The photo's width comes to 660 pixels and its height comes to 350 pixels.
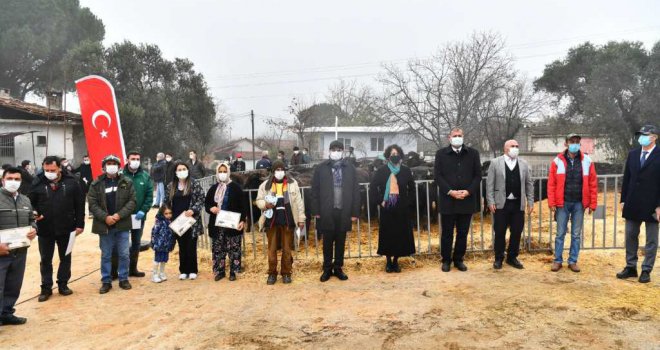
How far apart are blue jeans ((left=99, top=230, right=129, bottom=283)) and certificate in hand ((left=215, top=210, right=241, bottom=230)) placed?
3.83 feet

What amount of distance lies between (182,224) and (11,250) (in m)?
1.82

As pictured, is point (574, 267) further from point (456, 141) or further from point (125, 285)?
point (125, 285)

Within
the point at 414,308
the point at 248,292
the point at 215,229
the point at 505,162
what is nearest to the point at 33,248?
the point at 215,229

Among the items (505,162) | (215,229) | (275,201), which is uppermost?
(505,162)

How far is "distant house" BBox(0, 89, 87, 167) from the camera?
17.0 metres

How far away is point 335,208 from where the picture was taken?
555 centimetres

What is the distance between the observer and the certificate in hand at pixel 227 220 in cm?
553

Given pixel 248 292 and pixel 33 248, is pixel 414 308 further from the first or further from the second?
pixel 33 248

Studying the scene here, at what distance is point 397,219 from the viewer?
5.71 meters

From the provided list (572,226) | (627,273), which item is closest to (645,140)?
(572,226)

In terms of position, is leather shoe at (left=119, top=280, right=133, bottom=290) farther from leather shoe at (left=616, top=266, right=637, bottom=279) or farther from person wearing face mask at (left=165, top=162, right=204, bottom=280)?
leather shoe at (left=616, top=266, right=637, bottom=279)

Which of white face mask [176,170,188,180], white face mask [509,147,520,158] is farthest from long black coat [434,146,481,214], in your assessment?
white face mask [176,170,188,180]

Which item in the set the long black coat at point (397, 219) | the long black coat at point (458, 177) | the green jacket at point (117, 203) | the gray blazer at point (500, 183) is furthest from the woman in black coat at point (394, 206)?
the green jacket at point (117, 203)

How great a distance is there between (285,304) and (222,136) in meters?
62.9
